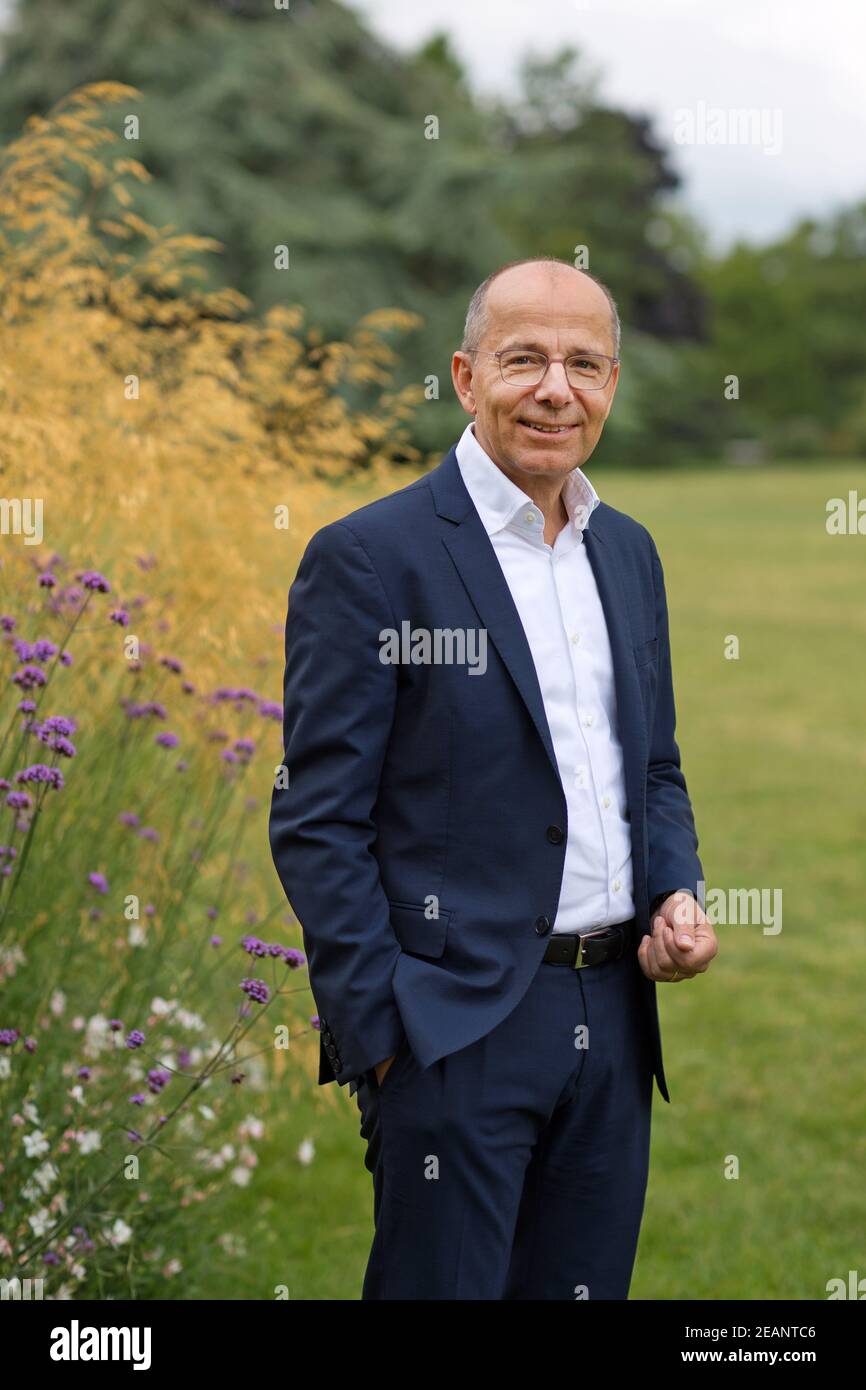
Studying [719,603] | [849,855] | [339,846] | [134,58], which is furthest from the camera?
[134,58]

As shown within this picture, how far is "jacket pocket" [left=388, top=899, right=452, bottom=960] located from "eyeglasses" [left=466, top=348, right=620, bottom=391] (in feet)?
2.68

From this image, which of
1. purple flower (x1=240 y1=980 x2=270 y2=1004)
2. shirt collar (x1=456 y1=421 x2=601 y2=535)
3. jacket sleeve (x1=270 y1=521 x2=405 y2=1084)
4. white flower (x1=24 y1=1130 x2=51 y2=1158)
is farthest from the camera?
white flower (x1=24 y1=1130 x2=51 y2=1158)

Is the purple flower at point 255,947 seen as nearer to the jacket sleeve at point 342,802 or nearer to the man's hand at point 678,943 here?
the jacket sleeve at point 342,802

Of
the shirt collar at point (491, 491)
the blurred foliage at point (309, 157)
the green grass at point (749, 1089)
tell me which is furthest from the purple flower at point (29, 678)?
the blurred foliage at point (309, 157)

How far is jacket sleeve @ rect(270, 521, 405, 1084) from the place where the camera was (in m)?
2.22

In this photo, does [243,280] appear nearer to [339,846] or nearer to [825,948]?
[825,948]

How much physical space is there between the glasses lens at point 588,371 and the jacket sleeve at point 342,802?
433 millimetres

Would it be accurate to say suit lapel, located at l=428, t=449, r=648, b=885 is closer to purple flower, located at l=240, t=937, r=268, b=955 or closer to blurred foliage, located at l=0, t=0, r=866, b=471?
purple flower, located at l=240, t=937, r=268, b=955

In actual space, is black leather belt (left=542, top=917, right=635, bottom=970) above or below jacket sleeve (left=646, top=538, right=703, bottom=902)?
below

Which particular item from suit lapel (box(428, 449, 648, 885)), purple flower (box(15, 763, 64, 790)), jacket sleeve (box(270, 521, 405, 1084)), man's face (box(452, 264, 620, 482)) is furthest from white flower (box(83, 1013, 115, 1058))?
man's face (box(452, 264, 620, 482))

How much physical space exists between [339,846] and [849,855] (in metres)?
6.24

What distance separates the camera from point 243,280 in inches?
896

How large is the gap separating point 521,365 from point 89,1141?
1.68 meters
